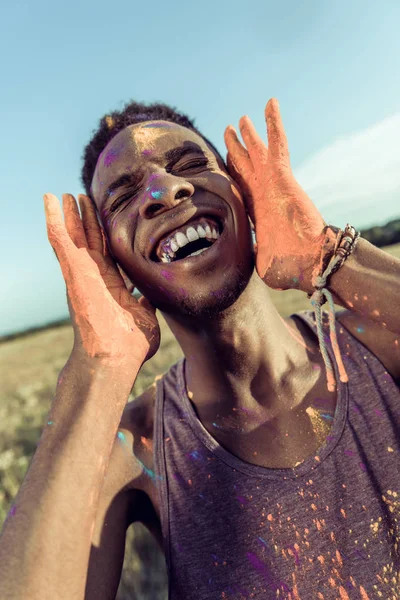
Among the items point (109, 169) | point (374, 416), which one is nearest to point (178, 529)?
point (374, 416)

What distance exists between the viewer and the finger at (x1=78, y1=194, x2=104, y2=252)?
8.44 ft

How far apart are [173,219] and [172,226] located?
42 mm

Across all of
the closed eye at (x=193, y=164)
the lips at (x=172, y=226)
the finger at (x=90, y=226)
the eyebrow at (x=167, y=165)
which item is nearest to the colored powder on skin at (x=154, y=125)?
the eyebrow at (x=167, y=165)

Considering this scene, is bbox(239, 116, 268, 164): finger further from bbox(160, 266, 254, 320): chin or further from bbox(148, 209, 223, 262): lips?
bbox(160, 266, 254, 320): chin

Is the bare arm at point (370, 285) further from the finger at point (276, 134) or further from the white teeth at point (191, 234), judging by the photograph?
the white teeth at point (191, 234)

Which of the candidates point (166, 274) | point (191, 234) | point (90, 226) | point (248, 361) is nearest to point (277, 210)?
point (191, 234)

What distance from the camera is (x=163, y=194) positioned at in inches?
Result: 94.5

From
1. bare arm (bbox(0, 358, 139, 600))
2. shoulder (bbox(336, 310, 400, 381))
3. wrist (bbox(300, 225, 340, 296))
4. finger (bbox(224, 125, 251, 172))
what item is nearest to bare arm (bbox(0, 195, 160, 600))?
bare arm (bbox(0, 358, 139, 600))

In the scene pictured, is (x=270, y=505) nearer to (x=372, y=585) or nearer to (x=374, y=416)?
(x=372, y=585)

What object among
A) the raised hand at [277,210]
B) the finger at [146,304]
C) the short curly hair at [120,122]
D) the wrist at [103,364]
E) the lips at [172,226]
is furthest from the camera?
the short curly hair at [120,122]

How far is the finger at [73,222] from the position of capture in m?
2.48

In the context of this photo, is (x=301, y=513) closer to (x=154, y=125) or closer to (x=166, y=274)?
(x=166, y=274)

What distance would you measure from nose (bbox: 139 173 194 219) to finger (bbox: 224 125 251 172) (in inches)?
16.6

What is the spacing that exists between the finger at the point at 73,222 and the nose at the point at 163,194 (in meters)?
0.39
